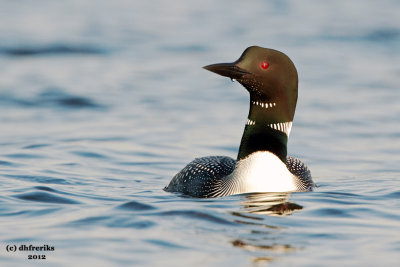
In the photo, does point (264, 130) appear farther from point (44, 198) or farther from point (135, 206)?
point (44, 198)

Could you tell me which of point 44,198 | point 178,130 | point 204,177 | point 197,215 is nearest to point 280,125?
point 204,177

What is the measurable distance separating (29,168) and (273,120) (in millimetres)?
2716

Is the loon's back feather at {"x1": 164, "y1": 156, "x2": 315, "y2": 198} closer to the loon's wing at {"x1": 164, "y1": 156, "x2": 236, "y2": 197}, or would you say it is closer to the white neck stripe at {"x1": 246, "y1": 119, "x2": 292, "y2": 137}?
the loon's wing at {"x1": 164, "y1": 156, "x2": 236, "y2": 197}

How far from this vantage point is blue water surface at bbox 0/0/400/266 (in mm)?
5809

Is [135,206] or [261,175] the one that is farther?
[261,175]

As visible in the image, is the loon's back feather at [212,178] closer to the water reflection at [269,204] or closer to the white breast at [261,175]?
the white breast at [261,175]

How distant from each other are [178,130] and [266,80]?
392 cm

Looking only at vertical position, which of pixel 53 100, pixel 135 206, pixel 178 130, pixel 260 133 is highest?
pixel 53 100

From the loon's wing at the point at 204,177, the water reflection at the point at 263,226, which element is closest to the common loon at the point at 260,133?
the loon's wing at the point at 204,177

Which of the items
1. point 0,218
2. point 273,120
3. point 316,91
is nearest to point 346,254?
point 273,120

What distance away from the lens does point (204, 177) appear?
7.17 metres

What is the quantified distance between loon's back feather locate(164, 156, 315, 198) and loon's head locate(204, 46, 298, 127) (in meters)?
0.47

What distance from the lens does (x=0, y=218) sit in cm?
644

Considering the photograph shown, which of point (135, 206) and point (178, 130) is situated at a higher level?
point (178, 130)
